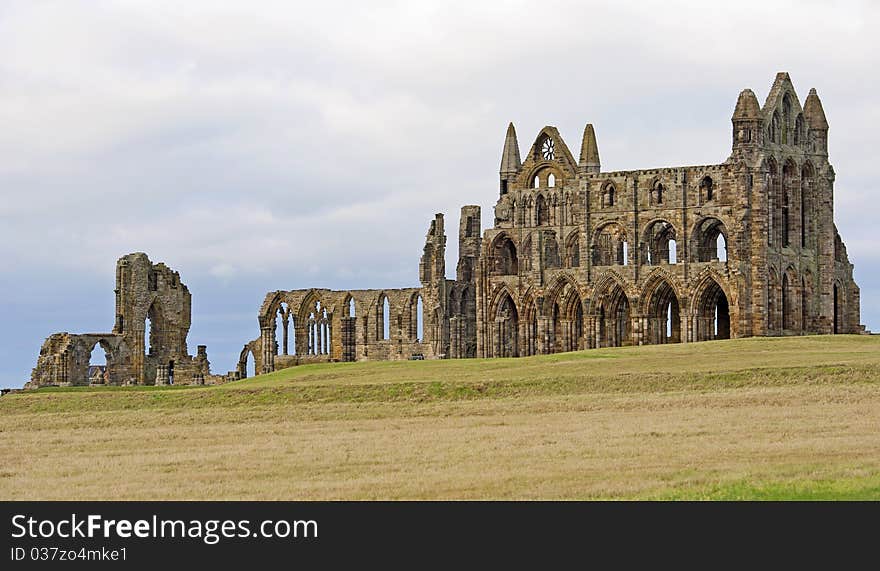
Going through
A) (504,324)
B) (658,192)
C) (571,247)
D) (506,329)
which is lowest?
(506,329)

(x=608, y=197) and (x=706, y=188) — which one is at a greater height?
(x=706, y=188)

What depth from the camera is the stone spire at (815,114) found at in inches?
3787

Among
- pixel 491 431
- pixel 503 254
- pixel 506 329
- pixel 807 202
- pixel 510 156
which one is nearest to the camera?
pixel 491 431

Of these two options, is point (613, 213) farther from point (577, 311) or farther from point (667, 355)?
point (667, 355)

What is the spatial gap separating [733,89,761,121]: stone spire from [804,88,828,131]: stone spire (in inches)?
247

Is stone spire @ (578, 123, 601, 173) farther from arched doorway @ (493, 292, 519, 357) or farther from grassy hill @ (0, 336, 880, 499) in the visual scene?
grassy hill @ (0, 336, 880, 499)

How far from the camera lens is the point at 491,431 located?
46312 millimetres

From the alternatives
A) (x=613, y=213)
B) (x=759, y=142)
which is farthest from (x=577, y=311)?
(x=759, y=142)

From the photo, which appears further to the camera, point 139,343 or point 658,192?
point 139,343

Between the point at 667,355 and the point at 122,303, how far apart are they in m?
38.6

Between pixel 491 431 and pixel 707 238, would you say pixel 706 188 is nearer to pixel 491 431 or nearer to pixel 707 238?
pixel 707 238

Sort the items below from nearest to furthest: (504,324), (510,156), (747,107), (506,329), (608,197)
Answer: (747,107) < (608,197) < (504,324) < (506,329) < (510,156)

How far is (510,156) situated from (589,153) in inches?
234

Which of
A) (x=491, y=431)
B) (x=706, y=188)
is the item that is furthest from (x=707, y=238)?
(x=491, y=431)
